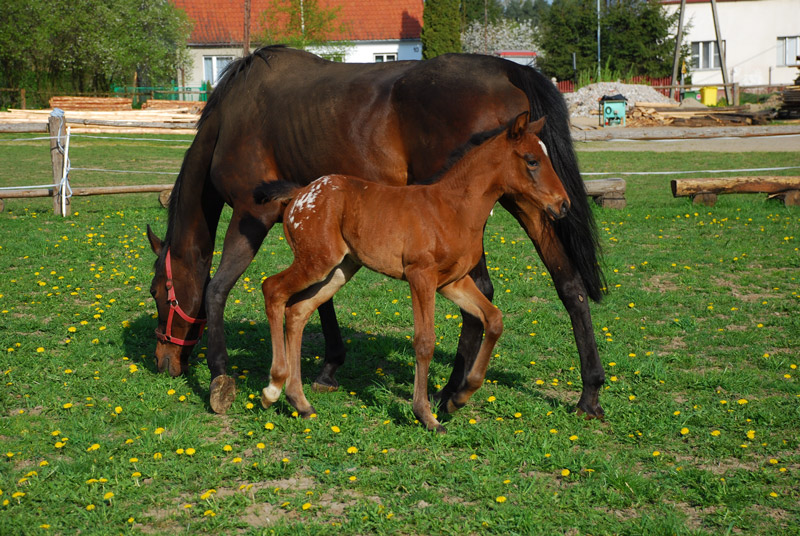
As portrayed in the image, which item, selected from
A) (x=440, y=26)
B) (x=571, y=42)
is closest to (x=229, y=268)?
(x=440, y=26)

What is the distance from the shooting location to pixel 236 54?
46.8 meters

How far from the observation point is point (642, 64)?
4788 centimetres

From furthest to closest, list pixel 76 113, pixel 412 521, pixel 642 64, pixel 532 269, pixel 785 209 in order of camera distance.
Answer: pixel 642 64 → pixel 76 113 → pixel 785 209 → pixel 532 269 → pixel 412 521

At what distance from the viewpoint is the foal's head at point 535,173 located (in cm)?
425

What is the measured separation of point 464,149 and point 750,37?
53.1 metres

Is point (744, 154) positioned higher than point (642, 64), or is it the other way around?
point (642, 64)

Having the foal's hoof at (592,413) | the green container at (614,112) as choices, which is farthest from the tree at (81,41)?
the foal's hoof at (592,413)

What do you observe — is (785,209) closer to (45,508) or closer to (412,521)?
(412,521)

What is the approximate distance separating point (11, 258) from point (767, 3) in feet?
172

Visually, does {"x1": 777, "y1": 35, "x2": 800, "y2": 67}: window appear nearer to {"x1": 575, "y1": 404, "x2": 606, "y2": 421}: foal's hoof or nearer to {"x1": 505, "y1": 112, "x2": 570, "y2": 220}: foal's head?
{"x1": 575, "y1": 404, "x2": 606, "y2": 421}: foal's hoof

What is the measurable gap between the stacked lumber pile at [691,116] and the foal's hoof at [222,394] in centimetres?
2556

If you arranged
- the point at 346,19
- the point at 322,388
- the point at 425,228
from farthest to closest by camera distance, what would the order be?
the point at 346,19
the point at 322,388
the point at 425,228

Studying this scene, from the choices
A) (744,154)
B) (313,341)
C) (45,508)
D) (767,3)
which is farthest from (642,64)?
(45,508)

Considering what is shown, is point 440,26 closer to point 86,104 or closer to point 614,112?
point 614,112
